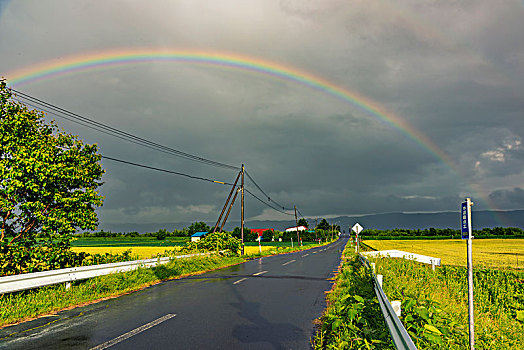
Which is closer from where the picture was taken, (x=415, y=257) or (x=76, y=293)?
(x=76, y=293)

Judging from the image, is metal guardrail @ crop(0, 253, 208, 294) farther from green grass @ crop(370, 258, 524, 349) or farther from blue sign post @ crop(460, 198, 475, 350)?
blue sign post @ crop(460, 198, 475, 350)

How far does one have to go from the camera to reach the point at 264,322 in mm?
7309

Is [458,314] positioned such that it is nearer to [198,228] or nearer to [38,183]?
[38,183]

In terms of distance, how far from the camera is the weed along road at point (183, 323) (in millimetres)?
5801

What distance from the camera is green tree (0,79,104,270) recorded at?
11.1 meters

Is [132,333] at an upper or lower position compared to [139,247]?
upper

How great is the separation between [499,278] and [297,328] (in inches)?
539

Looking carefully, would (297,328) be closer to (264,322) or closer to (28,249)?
(264,322)

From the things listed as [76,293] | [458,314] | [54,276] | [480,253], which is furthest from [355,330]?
[480,253]

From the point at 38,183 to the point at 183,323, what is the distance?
8.09 metres

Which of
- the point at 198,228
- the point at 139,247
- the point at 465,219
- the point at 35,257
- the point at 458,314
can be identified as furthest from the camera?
the point at 198,228

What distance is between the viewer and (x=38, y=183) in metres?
11.6

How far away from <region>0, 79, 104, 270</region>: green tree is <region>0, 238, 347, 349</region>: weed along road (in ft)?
12.9

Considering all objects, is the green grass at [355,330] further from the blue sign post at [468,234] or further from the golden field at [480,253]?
the golden field at [480,253]
